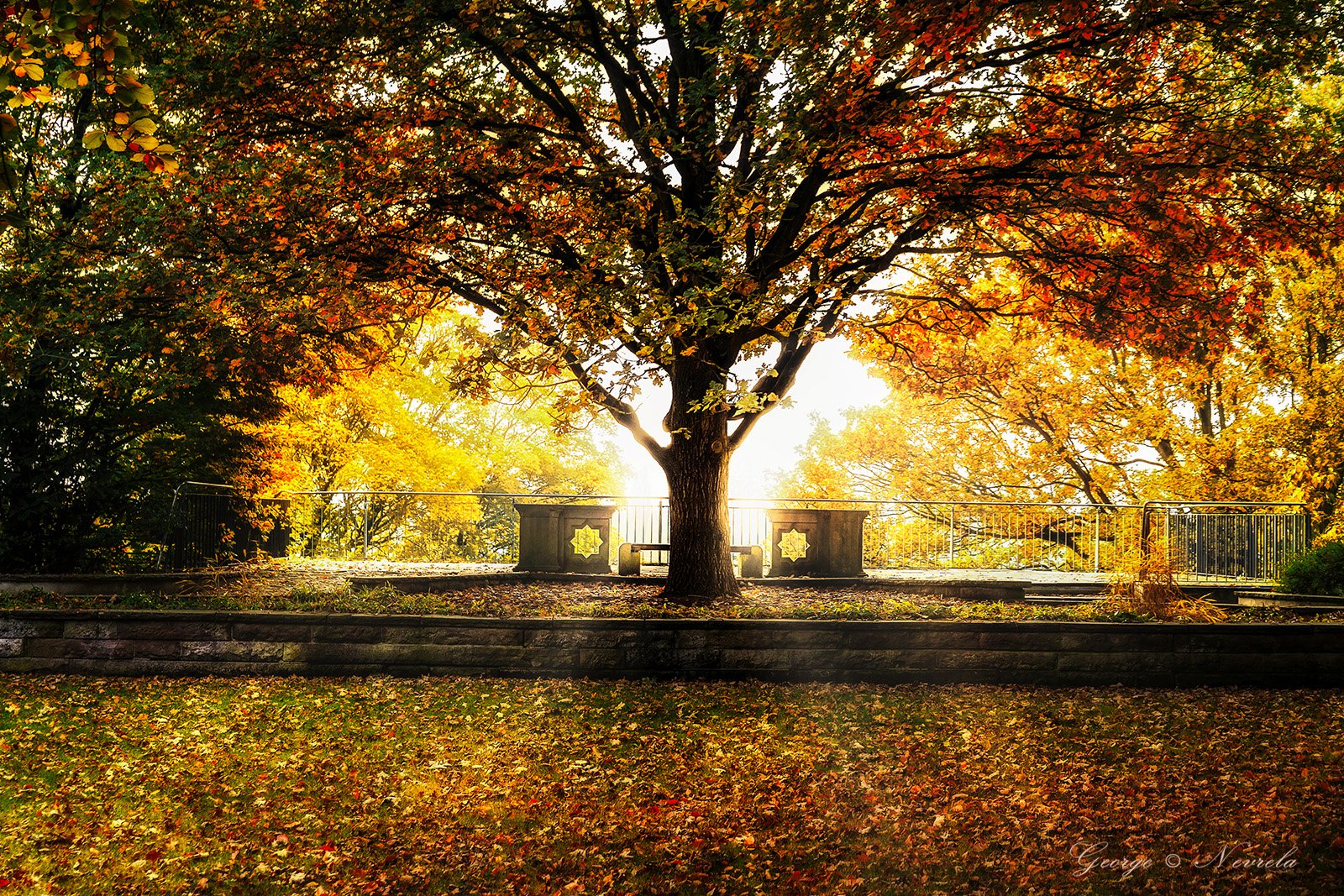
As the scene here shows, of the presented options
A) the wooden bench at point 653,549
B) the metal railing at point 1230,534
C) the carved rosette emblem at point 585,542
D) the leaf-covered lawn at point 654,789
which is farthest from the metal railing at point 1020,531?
the leaf-covered lawn at point 654,789

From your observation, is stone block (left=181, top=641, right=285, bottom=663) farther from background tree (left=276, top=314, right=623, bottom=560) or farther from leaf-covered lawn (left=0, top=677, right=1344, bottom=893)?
background tree (left=276, top=314, right=623, bottom=560)

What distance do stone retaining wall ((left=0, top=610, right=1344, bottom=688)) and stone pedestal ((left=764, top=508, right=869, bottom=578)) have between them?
6229 millimetres

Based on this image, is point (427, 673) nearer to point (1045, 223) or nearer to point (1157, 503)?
point (1045, 223)

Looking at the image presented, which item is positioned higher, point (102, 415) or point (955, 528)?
point (102, 415)

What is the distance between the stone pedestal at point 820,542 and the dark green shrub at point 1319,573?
6241mm

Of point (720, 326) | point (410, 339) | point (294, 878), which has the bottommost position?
point (294, 878)

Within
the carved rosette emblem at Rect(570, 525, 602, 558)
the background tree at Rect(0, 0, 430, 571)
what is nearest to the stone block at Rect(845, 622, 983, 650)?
the background tree at Rect(0, 0, 430, 571)

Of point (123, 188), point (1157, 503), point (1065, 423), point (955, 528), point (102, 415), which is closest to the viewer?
point (123, 188)

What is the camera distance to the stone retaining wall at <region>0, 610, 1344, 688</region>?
7746 millimetres

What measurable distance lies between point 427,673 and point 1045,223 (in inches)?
355

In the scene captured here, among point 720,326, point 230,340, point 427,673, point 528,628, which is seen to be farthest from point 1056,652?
point 230,340

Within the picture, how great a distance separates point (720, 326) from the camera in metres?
7.91

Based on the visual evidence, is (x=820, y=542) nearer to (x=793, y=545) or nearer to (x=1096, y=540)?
(x=793, y=545)

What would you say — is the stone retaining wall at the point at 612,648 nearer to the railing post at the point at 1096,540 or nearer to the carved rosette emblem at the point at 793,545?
the carved rosette emblem at the point at 793,545
